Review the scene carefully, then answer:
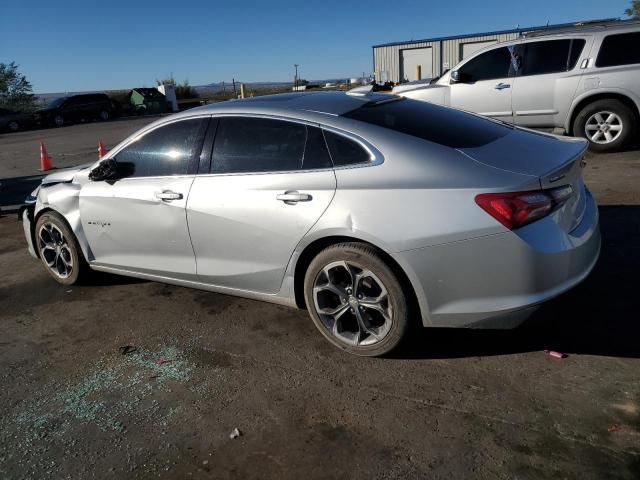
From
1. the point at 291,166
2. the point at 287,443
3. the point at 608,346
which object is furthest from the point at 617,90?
the point at 287,443

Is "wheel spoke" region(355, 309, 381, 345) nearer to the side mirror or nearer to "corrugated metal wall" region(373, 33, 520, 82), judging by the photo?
the side mirror

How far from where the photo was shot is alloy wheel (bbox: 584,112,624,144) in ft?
26.8

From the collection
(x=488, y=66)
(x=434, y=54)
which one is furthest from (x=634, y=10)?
(x=488, y=66)

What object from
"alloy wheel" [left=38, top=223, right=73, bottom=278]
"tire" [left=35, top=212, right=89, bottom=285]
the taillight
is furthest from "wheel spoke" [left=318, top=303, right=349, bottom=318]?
"alloy wheel" [left=38, top=223, right=73, bottom=278]

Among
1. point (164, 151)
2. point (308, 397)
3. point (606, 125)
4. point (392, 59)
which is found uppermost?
point (392, 59)

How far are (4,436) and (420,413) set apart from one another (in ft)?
7.10

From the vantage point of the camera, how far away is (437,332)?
3.52 m

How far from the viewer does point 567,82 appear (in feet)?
27.1

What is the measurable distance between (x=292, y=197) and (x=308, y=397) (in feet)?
3.82

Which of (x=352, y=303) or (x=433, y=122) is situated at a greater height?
(x=433, y=122)

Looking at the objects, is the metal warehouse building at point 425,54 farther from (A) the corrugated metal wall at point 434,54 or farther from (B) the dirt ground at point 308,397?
(B) the dirt ground at point 308,397

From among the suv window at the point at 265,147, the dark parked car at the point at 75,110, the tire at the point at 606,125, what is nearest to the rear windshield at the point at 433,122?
the suv window at the point at 265,147

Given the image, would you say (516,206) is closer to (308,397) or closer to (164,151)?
(308,397)

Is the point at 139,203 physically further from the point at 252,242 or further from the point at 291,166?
the point at 291,166
